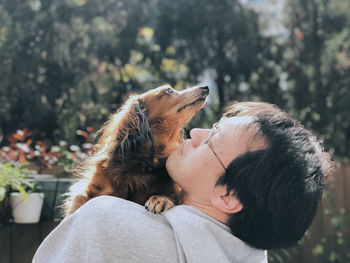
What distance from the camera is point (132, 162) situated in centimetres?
215

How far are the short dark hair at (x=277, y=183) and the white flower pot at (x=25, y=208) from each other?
2.18 meters

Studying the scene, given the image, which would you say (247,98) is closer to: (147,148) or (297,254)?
(297,254)

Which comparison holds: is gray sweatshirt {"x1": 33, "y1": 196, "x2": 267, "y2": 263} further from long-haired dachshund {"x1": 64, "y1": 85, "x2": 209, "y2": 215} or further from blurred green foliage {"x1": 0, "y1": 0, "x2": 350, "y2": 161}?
blurred green foliage {"x1": 0, "y1": 0, "x2": 350, "y2": 161}

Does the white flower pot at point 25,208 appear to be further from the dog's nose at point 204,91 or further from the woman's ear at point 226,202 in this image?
A: the woman's ear at point 226,202

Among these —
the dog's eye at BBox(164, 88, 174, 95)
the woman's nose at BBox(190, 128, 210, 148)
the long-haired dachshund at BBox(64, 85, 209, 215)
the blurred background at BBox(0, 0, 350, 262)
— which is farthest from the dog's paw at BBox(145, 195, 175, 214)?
the blurred background at BBox(0, 0, 350, 262)

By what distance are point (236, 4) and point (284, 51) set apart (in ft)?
3.87

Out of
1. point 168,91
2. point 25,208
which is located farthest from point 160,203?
point 25,208

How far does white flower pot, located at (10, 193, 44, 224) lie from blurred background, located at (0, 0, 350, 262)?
2.77 metres

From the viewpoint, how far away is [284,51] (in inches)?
311

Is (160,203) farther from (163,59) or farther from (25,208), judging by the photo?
(163,59)

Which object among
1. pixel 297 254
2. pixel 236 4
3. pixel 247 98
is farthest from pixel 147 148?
pixel 236 4

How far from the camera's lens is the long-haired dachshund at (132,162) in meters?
2.04

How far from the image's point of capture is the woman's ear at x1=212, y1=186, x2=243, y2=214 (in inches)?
54.2

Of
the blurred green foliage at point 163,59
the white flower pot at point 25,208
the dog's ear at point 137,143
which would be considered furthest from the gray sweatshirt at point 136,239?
the blurred green foliage at point 163,59
